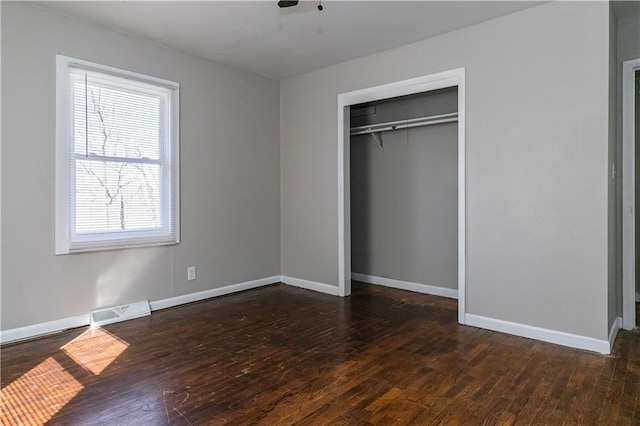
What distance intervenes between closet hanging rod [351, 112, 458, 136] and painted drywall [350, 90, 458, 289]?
0.09m

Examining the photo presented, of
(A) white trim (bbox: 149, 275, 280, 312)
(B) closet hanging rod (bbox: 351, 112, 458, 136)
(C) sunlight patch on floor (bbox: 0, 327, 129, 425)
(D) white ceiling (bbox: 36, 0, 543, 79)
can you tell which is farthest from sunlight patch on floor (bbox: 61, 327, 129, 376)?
(B) closet hanging rod (bbox: 351, 112, 458, 136)

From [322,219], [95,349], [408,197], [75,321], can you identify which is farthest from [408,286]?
[75,321]

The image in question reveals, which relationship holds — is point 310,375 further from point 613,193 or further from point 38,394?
point 613,193

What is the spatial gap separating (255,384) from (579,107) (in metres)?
3.09

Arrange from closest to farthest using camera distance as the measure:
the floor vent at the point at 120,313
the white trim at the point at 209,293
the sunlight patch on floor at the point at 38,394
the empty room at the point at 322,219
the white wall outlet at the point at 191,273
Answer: the sunlight patch on floor at the point at 38,394 → the empty room at the point at 322,219 → the floor vent at the point at 120,313 → the white trim at the point at 209,293 → the white wall outlet at the point at 191,273

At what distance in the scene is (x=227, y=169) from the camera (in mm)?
4707

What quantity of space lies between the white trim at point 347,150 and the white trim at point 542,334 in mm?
165

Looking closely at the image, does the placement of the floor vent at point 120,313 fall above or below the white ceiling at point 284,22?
below

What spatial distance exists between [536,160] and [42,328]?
431 cm

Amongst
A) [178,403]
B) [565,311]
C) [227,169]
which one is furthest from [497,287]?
[227,169]

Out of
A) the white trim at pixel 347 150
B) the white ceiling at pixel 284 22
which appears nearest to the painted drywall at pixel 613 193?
the white ceiling at pixel 284 22

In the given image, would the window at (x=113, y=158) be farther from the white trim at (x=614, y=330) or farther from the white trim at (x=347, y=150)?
the white trim at (x=614, y=330)

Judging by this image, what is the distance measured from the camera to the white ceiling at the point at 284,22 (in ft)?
10.5

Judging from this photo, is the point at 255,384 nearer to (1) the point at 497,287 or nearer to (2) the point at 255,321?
(2) the point at 255,321
